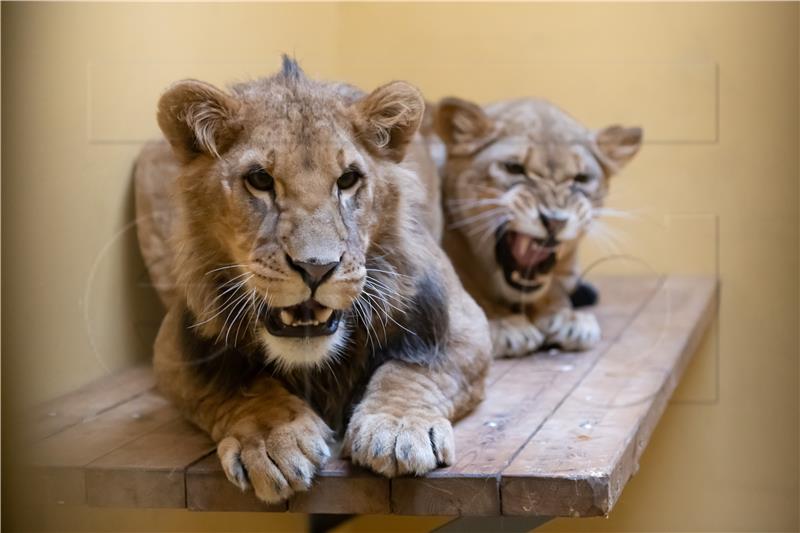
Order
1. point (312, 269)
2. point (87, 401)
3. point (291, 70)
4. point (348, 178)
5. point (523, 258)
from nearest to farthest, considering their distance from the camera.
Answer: point (312, 269)
point (348, 178)
point (291, 70)
point (87, 401)
point (523, 258)

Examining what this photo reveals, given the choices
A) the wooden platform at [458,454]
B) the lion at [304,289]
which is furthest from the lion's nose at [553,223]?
the lion at [304,289]

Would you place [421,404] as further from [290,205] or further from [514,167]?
[514,167]

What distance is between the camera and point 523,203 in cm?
255

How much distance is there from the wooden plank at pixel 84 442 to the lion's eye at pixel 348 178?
0.58 metres

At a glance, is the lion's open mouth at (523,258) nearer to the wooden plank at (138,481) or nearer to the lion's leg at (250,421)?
the lion's leg at (250,421)

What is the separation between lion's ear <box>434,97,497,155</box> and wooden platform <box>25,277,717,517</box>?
0.59m

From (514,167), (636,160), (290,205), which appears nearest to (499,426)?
(290,205)

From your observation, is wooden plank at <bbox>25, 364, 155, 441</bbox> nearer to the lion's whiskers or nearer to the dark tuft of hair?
the lion's whiskers

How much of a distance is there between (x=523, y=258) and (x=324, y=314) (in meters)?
1.09

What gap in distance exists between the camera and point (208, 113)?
1.68 metres

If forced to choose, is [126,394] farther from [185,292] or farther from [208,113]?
[208,113]

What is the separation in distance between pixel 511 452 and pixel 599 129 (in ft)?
3.62

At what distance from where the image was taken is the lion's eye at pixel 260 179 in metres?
1.62

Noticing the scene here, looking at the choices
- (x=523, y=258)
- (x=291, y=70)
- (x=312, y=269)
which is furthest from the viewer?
(x=523, y=258)
